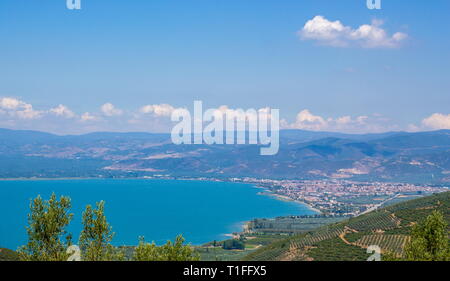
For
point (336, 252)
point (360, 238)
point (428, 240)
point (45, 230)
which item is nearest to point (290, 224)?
point (360, 238)

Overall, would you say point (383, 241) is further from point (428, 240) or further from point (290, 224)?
point (290, 224)

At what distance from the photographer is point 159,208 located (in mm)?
66688

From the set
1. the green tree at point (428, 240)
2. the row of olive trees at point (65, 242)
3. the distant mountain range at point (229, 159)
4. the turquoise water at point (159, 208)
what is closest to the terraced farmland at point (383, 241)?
the green tree at point (428, 240)

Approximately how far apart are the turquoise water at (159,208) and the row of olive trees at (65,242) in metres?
32.2

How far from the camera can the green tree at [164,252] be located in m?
6.54

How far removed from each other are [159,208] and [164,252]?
200 ft

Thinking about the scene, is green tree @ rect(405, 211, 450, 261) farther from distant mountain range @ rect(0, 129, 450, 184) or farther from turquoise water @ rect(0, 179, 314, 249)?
distant mountain range @ rect(0, 129, 450, 184)

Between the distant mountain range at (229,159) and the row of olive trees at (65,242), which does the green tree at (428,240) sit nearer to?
the row of olive trees at (65,242)

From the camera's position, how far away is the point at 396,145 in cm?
14375

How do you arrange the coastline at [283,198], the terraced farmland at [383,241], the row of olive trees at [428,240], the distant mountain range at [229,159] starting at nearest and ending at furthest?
the row of olive trees at [428,240]
the terraced farmland at [383,241]
the coastline at [283,198]
the distant mountain range at [229,159]

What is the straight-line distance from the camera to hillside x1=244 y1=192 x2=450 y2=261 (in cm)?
1853

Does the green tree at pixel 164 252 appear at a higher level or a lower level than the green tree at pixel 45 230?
lower

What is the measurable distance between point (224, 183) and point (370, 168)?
3871 cm
